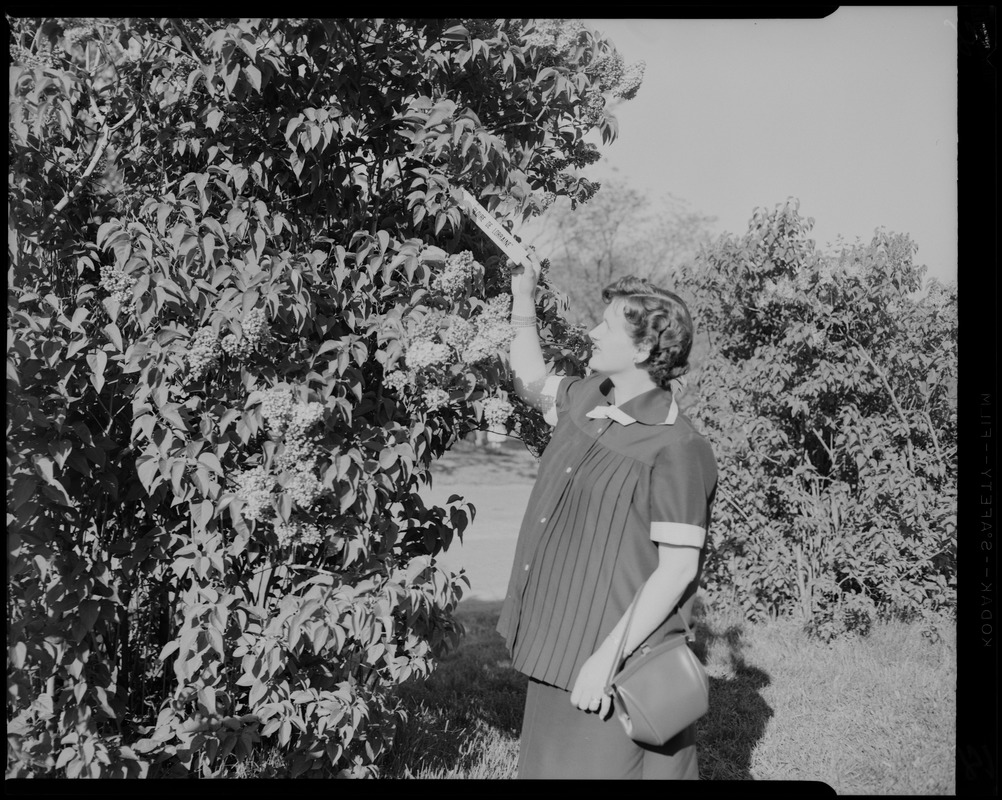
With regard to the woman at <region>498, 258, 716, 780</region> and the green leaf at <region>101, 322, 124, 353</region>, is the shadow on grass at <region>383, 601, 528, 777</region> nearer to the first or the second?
the woman at <region>498, 258, 716, 780</region>

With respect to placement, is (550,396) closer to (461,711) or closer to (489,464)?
(461,711)

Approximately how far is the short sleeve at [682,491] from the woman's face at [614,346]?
0.26 m

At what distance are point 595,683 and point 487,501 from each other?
9.95 m

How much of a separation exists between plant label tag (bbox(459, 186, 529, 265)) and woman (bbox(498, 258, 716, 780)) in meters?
0.31

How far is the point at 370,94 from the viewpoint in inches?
92.9

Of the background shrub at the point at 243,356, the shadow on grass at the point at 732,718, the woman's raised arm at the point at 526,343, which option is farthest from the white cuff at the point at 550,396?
the shadow on grass at the point at 732,718

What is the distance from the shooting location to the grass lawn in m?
2.91

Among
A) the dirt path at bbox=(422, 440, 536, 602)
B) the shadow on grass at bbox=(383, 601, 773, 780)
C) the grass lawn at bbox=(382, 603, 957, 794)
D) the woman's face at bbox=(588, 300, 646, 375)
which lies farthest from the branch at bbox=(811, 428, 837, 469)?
the woman's face at bbox=(588, 300, 646, 375)

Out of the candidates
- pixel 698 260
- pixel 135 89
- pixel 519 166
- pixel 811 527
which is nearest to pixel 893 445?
pixel 811 527

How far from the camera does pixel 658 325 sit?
2.02m

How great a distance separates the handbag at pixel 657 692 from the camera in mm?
1860

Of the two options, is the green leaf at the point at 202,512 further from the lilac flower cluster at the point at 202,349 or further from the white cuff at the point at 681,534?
A: the white cuff at the point at 681,534

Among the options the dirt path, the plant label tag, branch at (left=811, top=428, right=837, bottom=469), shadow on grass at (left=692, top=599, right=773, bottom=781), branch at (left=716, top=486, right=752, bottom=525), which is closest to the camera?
the plant label tag
